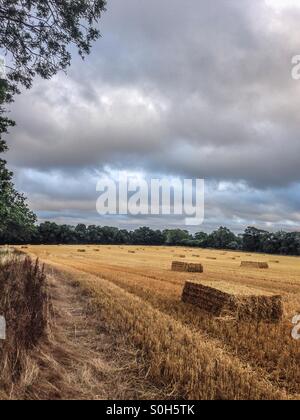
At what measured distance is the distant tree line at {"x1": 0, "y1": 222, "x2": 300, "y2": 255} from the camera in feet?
320

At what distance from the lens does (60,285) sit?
54.5 ft

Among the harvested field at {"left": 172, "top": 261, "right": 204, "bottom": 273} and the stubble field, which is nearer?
the stubble field

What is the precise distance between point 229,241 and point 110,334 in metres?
110

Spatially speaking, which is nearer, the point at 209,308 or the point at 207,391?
the point at 207,391

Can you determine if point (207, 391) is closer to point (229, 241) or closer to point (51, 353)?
point (51, 353)

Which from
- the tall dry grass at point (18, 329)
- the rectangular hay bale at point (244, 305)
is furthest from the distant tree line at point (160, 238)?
the tall dry grass at point (18, 329)
